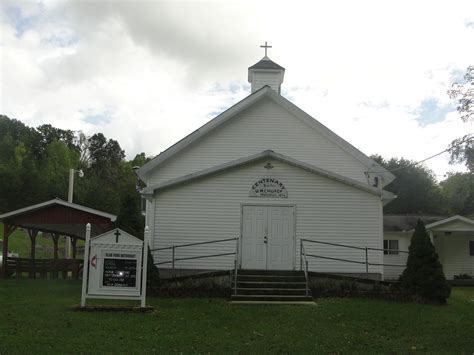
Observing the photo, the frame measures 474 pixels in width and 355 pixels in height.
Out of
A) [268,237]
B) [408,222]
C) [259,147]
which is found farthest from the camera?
[408,222]

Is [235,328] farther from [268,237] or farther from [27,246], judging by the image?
[27,246]

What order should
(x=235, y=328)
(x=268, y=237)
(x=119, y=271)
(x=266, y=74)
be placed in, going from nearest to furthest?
(x=235, y=328) → (x=119, y=271) → (x=268, y=237) → (x=266, y=74)

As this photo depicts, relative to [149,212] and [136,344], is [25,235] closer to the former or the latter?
[149,212]

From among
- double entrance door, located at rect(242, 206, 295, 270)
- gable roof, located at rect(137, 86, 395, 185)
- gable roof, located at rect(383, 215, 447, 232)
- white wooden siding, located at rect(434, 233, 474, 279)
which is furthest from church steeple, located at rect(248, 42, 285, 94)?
white wooden siding, located at rect(434, 233, 474, 279)

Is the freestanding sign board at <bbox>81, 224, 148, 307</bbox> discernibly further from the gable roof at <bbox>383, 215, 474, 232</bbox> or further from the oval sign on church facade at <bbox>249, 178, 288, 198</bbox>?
the gable roof at <bbox>383, 215, 474, 232</bbox>

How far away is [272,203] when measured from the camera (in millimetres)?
18031

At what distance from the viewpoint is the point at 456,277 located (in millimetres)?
26453

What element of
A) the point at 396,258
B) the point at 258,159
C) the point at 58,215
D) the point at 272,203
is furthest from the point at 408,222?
the point at 58,215

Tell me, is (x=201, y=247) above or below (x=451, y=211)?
below

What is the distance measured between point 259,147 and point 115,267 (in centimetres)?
923

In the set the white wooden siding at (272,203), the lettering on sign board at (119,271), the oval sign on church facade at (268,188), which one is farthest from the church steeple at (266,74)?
the lettering on sign board at (119,271)

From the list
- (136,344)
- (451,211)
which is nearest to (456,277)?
(136,344)

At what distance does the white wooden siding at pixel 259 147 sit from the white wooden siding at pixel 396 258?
28.5ft

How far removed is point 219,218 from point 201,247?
1148 mm
